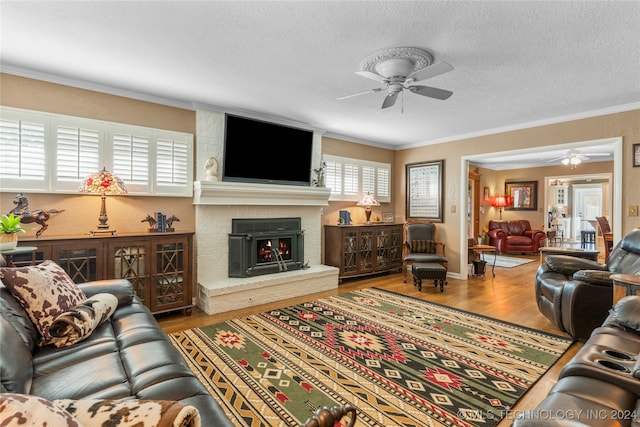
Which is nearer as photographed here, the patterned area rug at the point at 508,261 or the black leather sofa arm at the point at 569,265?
the black leather sofa arm at the point at 569,265

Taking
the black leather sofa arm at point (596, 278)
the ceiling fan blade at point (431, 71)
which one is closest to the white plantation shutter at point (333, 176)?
the ceiling fan blade at point (431, 71)

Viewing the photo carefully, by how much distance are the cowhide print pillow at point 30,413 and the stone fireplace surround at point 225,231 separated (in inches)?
124

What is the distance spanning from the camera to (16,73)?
116 inches

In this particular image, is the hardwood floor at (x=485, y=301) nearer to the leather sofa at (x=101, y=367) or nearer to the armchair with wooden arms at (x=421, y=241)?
the armchair with wooden arms at (x=421, y=241)

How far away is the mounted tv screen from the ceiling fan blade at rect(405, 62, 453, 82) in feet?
7.13

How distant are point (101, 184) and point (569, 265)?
480cm

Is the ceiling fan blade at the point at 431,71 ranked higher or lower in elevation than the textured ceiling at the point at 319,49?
lower

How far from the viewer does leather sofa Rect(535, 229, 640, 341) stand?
278 cm

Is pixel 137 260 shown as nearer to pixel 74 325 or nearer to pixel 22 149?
pixel 22 149

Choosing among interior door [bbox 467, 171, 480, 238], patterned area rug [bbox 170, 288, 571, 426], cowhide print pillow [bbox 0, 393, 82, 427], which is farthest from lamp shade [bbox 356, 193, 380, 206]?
cowhide print pillow [bbox 0, 393, 82, 427]

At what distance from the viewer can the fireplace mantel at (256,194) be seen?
3883mm

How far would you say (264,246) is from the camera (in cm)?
449

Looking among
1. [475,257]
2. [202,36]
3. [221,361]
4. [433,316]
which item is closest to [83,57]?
[202,36]

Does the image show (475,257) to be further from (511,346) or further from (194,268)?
(194,268)
